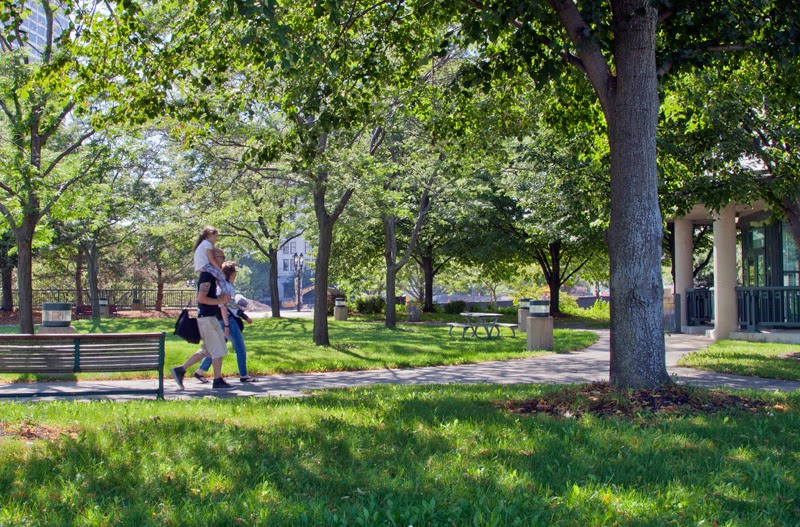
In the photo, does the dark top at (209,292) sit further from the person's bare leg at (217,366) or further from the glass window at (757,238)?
the glass window at (757,238)

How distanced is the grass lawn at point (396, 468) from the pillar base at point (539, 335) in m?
9.70

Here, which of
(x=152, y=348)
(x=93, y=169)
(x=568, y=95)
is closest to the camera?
(x=152, y=348)

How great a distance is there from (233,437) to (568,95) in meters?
7.97

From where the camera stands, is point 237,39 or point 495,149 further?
point 495,149

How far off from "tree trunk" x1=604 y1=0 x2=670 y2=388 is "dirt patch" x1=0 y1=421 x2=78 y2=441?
4.98 meters

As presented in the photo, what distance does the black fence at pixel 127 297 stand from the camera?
1709 inches

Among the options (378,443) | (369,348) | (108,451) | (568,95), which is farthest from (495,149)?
(108,451)

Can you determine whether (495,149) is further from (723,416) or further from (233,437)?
(233,437)

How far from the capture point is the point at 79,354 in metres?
8.54

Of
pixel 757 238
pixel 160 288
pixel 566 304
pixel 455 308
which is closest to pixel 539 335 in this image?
pixel 757 238

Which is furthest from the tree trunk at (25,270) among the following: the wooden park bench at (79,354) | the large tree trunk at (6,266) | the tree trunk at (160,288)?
the tree trunk at (160,288)

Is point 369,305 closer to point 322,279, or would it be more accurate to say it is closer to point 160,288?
point 160,288

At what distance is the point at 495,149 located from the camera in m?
13.1

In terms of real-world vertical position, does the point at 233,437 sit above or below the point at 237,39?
below
